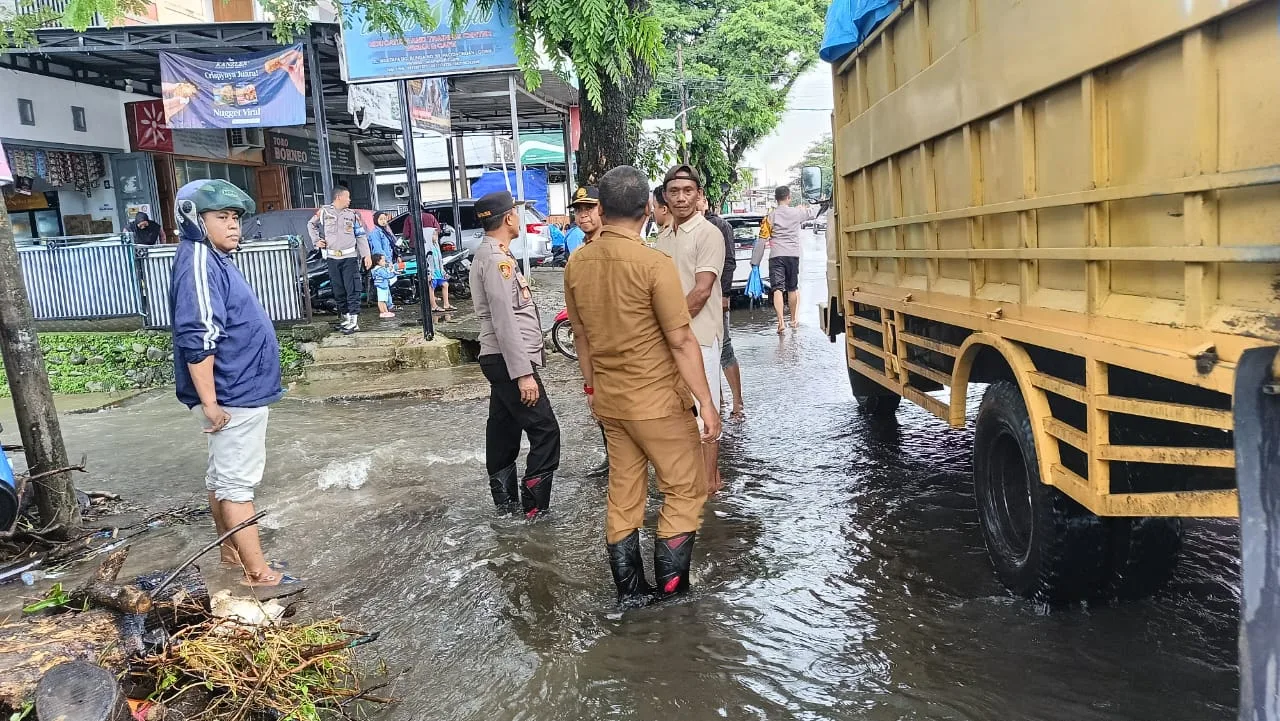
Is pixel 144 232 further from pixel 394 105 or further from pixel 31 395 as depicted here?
pixel 31 395

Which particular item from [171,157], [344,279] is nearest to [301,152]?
[171,157]

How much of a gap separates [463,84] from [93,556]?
11.8 metres

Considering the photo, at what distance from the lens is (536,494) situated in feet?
16.3

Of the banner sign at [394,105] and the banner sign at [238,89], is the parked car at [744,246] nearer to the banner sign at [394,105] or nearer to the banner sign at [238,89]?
the banner sign at [394,105]

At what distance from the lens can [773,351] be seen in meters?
10.2

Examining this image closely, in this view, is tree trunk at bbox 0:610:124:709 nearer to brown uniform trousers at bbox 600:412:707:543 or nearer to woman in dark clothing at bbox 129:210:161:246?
brown uniform trousers at bbox 600:412:707:543

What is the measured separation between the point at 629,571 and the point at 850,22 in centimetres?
333

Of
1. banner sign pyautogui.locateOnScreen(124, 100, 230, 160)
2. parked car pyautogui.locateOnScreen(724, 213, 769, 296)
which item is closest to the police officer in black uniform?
parked car pyautogui.locateOnScreen(724, 213, 769, 296)

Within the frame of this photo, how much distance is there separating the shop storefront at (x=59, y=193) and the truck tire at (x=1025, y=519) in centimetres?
1461

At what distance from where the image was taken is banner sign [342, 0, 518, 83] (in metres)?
10.2

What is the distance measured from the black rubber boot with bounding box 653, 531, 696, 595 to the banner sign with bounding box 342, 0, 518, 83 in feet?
25.5

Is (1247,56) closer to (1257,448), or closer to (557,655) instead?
(1257,448)

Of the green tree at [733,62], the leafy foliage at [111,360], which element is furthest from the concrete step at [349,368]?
the green tree at [733,62]

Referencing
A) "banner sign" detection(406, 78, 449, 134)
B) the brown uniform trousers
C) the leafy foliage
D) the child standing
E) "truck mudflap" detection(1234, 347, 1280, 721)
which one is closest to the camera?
"truck mudflap" detection(1234, 347, 1280, 721)
